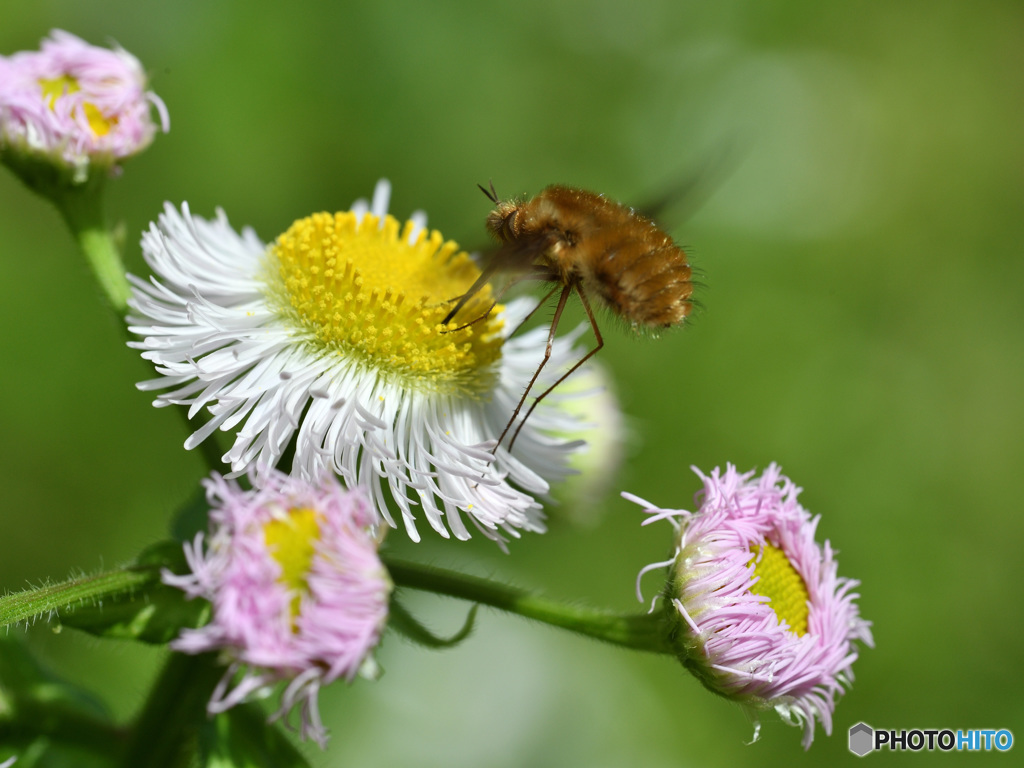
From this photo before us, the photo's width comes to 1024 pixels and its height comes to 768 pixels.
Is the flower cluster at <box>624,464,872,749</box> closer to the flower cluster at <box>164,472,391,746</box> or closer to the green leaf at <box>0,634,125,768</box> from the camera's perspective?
the flower cluster at <box>164,472,391,746</box>

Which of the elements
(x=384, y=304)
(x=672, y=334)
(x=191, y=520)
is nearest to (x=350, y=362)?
(x=384, y=304)

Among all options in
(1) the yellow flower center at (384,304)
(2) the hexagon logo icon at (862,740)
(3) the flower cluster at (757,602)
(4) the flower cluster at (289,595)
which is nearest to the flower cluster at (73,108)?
(1) the yellow flower center at (384,304)

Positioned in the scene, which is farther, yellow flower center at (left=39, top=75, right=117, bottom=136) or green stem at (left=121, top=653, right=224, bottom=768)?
yellow flower center at (left=39, top=75, right=117, bottom=136)

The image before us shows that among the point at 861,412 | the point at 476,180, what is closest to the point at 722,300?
the point at 861,412

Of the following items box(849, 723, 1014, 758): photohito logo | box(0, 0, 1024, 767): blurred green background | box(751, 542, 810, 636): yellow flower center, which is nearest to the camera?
box(751, 542, 810, 636): yellow flower center

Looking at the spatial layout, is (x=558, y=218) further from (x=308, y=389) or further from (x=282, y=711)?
(x=282, y=711)

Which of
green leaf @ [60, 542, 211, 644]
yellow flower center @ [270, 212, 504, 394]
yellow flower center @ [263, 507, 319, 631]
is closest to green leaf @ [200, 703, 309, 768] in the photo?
green leaf @ [60, 542, 211, 644]
